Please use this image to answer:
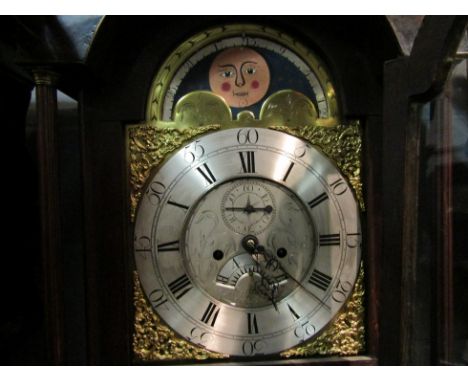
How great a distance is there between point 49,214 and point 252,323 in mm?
484

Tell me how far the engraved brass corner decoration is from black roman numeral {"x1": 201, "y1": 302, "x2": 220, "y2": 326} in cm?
6

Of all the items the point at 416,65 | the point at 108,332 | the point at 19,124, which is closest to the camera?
the point at 416,65

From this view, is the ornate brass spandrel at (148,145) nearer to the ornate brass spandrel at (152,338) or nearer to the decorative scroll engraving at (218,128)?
the decorative scroll engraving at (218,128)

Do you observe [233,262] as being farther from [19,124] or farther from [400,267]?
[19,124]

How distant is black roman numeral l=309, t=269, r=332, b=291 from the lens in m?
1.07

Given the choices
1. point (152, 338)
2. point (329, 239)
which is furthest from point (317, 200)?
point (152, 338)

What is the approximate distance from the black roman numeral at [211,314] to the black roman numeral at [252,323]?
0.24 feet

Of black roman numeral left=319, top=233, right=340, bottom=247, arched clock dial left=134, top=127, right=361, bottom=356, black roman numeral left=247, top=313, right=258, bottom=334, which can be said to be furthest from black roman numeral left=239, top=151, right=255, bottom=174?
black roman numeral left=247, top=313, right=258, bottom=334

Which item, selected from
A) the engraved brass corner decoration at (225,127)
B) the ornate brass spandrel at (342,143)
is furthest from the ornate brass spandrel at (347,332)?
the ornate brass spandrel at (342,143)

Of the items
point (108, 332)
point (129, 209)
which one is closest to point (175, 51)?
point (129, 209)

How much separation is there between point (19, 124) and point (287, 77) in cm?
64

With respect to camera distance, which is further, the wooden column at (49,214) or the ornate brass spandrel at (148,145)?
the ornate brass spandrel at (148,145)

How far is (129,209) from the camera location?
1.05 metres

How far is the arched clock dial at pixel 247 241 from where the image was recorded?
3.46 feet
